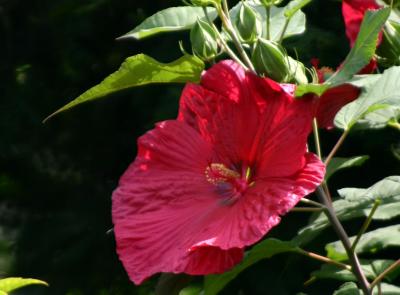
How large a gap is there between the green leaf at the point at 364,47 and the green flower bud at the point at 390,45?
6.8 inches

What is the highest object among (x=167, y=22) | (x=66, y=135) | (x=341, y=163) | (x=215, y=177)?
(x=167, y=22)

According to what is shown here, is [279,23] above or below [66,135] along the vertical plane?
above

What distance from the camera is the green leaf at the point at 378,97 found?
99 cm

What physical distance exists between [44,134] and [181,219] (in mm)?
1574

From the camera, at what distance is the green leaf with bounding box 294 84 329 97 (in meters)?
0.87

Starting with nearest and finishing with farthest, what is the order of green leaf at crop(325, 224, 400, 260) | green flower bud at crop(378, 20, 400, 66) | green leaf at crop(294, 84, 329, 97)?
green leaf at crop(294, 84, 329, 97) → green flower bud at crop(378, 20, 400, 66) → green leaf at crop(325, 224, 400, 260)

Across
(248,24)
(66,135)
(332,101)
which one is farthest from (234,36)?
(66,135)

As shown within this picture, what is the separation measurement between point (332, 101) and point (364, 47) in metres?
0.12

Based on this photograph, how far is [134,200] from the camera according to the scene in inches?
40.3

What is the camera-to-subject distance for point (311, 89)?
88 cm

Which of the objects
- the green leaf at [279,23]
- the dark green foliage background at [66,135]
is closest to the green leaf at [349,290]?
the green leaf at [279,23]

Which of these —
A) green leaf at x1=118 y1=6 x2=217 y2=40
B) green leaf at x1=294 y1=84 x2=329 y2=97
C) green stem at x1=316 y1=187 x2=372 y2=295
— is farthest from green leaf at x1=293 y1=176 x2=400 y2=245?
green leaf at x1=118 y1=6 x2=217 y2=40

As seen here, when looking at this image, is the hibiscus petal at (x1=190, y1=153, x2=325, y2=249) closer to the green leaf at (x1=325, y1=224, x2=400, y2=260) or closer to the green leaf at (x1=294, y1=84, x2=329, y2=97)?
the green leaf at (x1=294, y1=84, x2=329, y2=97)

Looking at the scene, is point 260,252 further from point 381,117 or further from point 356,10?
point 356,10
